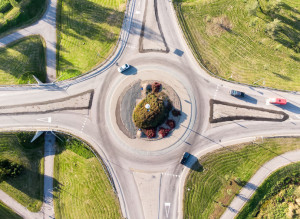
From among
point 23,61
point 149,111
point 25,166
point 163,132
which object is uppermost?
point 23,61

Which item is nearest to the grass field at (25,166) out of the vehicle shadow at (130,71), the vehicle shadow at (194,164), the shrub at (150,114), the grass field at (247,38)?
the shrub at (150,114)

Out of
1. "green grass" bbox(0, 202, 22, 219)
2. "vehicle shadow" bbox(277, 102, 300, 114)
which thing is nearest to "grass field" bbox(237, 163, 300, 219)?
"vehicle shadow" bbox(277, 102, 300, 114)

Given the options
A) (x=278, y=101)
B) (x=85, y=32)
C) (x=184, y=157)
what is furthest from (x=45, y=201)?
(x=278, y=101)

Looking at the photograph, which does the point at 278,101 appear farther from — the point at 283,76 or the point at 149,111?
the point at 149,111

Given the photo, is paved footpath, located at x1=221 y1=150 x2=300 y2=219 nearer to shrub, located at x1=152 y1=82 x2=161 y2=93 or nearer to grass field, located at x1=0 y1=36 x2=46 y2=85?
shrub, located at x1=152 y1=82 x2=161 y2=93

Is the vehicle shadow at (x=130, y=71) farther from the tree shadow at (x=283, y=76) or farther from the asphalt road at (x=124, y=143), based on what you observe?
the tree shadow at (x=283, y=76)

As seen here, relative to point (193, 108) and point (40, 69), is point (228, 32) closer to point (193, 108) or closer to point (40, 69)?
point (193, 108)
